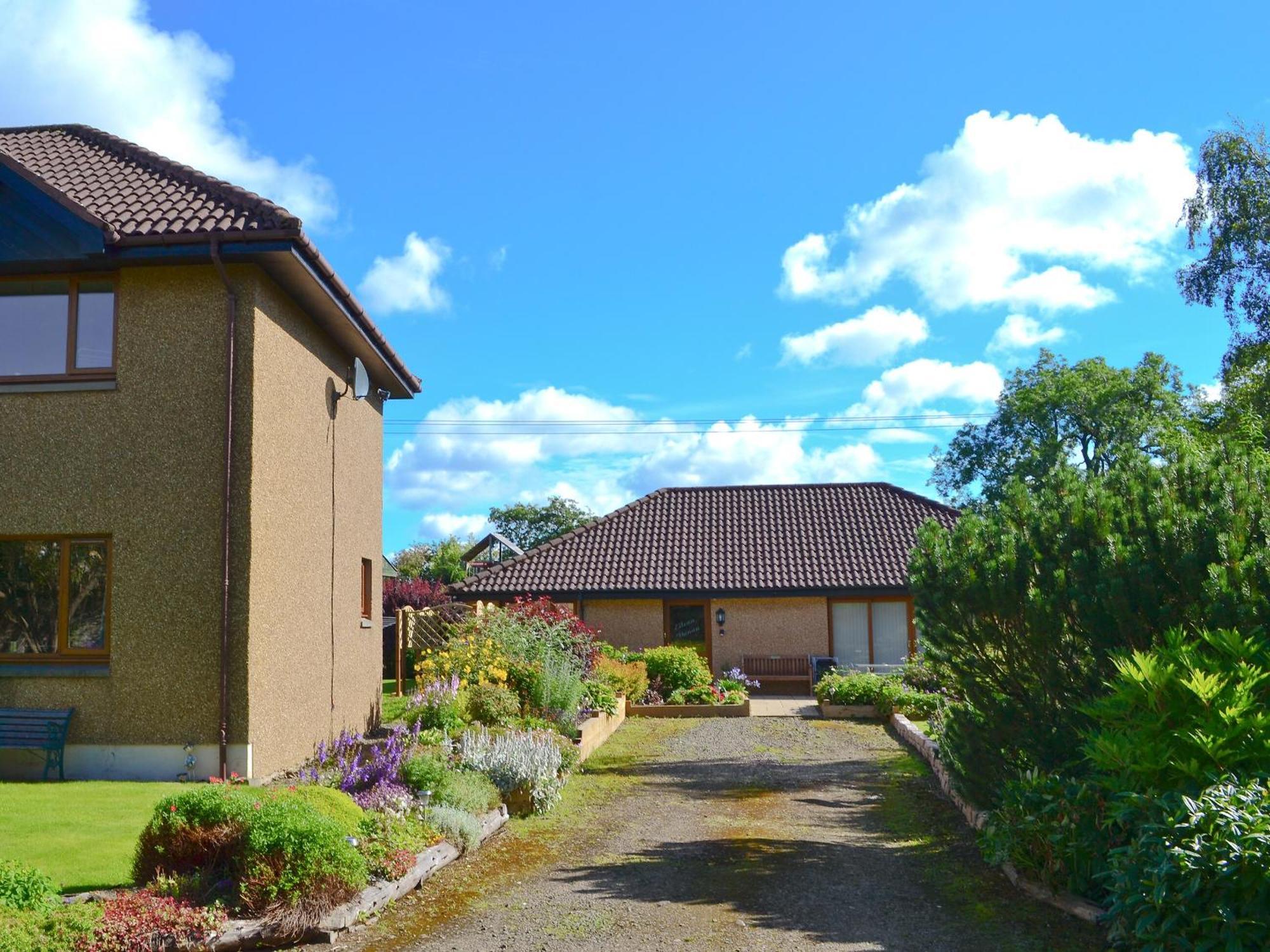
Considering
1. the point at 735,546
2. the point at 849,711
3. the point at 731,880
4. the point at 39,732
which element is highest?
the point at 735,546

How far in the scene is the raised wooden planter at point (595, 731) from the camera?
14.9 metres

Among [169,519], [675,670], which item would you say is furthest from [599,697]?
[169,519]

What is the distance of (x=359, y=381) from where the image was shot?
48.4ft

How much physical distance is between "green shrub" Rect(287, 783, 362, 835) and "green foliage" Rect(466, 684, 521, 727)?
19.2 ft

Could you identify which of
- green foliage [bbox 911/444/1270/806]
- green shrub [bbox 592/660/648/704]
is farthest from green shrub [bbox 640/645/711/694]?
green foliage [bbox 911/444/1270/806]

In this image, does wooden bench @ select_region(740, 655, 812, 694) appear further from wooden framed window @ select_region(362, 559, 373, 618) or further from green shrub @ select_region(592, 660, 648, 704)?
wooden framed window @ select_region(362, 559, 373, 618)

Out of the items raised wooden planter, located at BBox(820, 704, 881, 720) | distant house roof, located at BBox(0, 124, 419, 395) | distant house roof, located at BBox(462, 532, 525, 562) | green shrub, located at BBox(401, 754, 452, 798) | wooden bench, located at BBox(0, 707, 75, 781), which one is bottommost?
raised wooden planter, located at BBox(820, 704, 881, 720)

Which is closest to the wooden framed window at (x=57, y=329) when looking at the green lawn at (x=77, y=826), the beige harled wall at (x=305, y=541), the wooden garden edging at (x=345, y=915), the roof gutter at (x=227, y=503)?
the roof gutter at (x=227, y=503)

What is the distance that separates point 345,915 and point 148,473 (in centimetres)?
653

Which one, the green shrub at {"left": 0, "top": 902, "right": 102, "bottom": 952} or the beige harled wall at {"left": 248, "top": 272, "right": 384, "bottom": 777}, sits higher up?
the beige harled wall at {"left": 248, "top": 272, "right": 384, "bottom": 777}

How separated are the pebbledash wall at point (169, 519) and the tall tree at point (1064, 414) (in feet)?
106

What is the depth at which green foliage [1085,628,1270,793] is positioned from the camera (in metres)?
5.88

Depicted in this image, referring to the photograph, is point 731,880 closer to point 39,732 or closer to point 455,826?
point 455,826

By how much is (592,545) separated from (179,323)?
65.4ft
